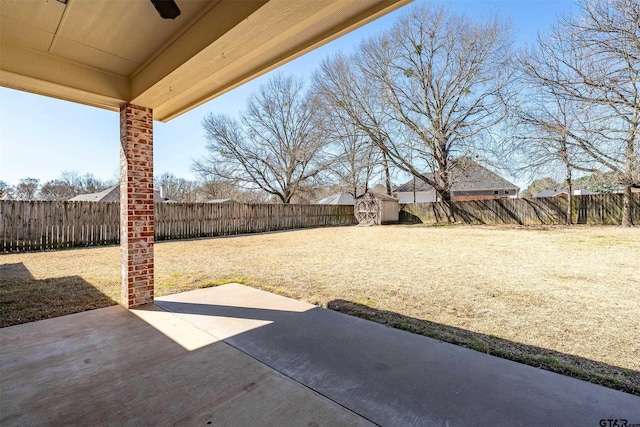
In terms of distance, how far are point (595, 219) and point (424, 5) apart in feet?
44.4

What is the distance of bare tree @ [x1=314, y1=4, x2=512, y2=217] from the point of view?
51.2 feet

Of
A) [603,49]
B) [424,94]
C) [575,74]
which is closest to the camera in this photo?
[603,49]

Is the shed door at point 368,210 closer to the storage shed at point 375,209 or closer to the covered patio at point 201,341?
the storage shed at point 375,209

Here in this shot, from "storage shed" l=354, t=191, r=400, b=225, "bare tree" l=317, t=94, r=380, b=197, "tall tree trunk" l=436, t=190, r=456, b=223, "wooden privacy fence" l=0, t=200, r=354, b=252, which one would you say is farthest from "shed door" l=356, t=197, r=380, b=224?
"wooden privacy fence" l=0, t=200, r=354, b=252

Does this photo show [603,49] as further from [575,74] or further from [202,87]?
[202,87]

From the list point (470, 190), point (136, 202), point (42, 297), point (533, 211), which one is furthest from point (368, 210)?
point (470, 190)

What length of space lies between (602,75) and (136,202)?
1483 cm

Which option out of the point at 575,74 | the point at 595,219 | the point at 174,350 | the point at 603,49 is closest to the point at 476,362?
the point at 174,350

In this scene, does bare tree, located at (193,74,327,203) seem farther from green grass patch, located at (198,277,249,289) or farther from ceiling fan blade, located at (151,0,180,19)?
ceiling fan blade, located at (151,0,180,19)

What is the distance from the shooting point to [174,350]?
2523 millimetres

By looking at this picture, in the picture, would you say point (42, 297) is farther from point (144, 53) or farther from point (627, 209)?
point (627, 209)

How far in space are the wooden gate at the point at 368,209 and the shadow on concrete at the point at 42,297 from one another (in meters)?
15.6

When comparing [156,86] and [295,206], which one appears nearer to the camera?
[156,86]

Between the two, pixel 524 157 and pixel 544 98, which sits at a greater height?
pixel 544 98
